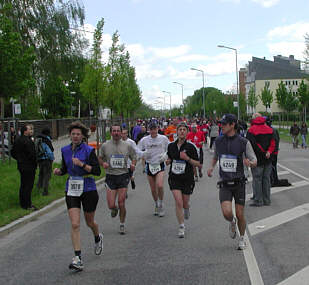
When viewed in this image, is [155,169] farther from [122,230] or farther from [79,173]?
[79,173]

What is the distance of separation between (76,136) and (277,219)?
4.37 metres

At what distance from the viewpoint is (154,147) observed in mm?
10062

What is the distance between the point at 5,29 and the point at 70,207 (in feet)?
37.3

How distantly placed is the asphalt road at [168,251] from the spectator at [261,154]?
0.35 meters

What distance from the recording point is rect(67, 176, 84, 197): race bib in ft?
20.9

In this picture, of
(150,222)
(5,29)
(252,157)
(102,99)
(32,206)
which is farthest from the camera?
(102,99)

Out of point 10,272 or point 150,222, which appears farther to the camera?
point 150,222

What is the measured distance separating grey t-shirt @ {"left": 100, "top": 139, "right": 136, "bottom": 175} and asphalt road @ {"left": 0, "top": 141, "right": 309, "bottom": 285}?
40.5 inches

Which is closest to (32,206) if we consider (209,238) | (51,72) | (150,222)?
(150,222)

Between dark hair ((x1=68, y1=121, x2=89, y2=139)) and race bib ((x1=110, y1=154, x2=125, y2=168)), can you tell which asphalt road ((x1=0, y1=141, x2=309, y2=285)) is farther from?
dark hair ((x1=68, y1=121, x2=89, y2=139))

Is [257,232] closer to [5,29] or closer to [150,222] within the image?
[150,222]

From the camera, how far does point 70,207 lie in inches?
251

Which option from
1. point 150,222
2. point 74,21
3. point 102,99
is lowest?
point 150,222

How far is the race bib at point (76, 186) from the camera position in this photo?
20.9 ft
